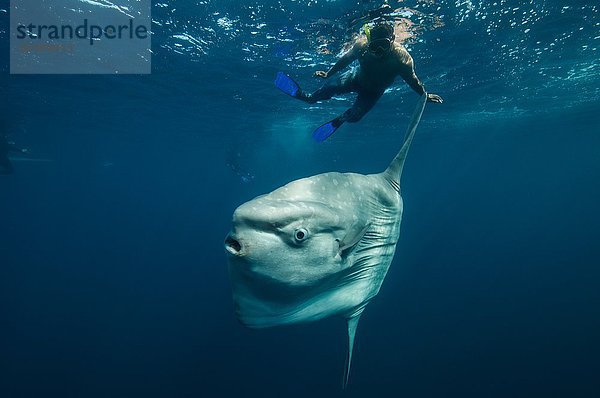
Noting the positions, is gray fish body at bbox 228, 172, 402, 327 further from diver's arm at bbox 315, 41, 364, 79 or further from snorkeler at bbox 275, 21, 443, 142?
diver's arm at bbox 315, 41, 364, 79

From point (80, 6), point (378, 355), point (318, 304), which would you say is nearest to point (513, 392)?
point (378, 355)

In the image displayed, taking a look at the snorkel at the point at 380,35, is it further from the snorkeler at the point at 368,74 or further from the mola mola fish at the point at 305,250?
the mola mola fish at the point at 305,250

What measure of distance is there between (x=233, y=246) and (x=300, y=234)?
14.3 inches

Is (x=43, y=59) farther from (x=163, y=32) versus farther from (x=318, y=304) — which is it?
(x=318, y=304)

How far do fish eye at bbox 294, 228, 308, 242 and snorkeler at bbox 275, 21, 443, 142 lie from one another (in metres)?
4.02

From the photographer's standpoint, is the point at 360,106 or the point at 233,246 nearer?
the point at 233,246

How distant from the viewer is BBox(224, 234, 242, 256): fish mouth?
1.51 meters

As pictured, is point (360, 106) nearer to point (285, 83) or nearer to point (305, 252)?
point (285, 83)

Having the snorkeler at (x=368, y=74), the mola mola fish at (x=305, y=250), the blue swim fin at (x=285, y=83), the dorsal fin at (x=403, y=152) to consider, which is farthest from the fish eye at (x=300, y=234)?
the blue swim fin at (x=285, y=83)

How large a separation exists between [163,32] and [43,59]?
6631 mm

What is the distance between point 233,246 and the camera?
155 cm

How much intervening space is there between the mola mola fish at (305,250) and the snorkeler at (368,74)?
121 inches

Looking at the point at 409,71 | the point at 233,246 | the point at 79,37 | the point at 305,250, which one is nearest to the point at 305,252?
the point at 305,250

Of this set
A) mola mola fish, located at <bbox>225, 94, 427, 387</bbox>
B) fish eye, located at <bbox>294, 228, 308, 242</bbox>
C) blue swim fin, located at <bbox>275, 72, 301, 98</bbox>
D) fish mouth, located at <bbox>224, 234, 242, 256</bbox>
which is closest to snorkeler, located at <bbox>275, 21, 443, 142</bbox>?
blue swim fin, located at <bbox>275, 72, 301, 98</bbox>
